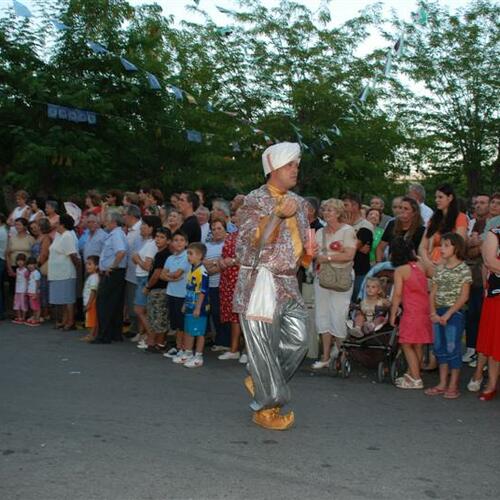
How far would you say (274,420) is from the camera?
6.50 m

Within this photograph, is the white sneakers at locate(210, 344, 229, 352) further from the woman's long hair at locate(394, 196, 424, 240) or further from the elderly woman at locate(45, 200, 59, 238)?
the elderly woman at locate(45, 200, 59, 238)

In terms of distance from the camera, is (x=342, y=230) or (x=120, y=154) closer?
(x=342, y=230)

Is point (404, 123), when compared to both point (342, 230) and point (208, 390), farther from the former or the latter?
point (208, 390)

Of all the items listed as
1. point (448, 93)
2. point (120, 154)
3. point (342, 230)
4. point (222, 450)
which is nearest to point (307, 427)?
point (222, 450)

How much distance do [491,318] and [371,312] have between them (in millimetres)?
1449

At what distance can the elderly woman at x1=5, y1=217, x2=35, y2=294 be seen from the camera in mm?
13781

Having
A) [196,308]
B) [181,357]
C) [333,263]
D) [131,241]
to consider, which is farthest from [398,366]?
[131,241]

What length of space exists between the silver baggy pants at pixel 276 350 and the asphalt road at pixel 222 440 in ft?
0.98

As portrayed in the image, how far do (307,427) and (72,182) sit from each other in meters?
14.9

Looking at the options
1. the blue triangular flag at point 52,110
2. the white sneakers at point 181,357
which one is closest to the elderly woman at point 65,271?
the blue triangular flag at point 52,110

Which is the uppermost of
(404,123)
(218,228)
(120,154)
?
(404,123)

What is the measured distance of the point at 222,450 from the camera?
229 inches

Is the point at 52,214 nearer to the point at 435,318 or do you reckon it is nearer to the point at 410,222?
the point at 410,222

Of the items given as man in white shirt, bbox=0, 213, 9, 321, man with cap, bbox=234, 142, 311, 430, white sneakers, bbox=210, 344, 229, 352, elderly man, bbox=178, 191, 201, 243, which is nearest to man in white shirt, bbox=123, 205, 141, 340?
elderly man, bbox=178, 191, 201, 243
